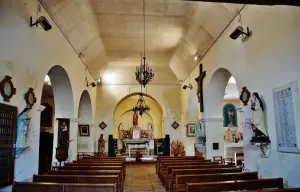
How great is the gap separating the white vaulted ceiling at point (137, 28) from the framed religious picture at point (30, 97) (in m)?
1.80

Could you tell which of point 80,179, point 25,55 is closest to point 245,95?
point 80,179

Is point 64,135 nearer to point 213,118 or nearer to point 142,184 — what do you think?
point 142,184

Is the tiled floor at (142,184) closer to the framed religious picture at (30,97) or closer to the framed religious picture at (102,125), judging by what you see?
the framed religious picture at (30,97)

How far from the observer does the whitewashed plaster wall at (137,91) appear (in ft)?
40.4

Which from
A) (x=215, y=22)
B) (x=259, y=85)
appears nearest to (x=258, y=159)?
(x=259, y=85)

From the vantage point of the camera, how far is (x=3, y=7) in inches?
152

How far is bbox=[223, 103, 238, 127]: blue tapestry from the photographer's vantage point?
1461cm

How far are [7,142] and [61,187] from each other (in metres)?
1.09

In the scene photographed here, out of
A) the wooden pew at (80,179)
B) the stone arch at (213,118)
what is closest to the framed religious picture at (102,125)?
the stone arch at (213,118)

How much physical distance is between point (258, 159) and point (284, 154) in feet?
2.97

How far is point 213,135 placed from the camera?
8.12 metres

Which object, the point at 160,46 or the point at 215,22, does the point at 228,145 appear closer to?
the point at 160,46

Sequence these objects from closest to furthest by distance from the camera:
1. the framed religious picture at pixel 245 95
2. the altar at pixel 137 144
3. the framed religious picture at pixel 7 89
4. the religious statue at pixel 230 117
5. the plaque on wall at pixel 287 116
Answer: the plaque on wall at pixel 287 116, the framed religious picture at pixel 7 89, the framed religious picture at pixel 245 95, the religious statue at pixel 230 117, the altar at pixel 137 144

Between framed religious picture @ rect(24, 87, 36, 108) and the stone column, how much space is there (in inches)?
199
